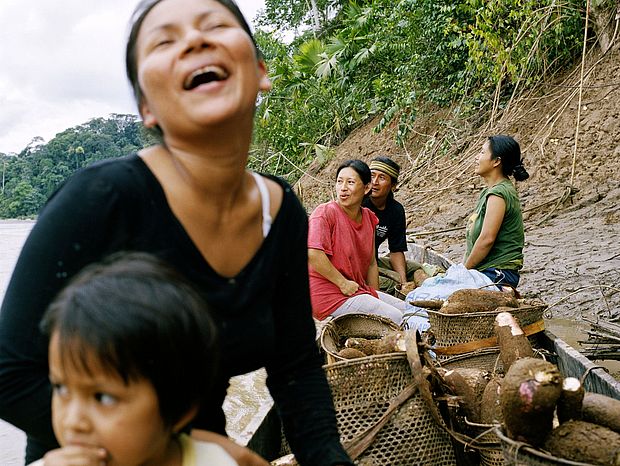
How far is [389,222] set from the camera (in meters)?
5.45

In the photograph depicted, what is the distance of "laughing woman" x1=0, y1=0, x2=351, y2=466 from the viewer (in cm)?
100

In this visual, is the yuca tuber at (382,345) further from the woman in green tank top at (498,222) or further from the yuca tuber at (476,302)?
the woman in green tank top at (498,222)

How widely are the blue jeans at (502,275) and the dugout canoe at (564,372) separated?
818 mm

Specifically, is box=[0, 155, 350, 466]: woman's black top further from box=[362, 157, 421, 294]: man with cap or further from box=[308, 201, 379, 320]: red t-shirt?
box=[362, 157, 421, 294]: man with cap

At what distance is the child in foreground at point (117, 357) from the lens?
96cm

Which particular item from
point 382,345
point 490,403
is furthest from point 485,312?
point 490,403

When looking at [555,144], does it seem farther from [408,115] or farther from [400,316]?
[400,316]

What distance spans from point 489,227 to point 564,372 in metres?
1.43

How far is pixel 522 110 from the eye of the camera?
10016mm

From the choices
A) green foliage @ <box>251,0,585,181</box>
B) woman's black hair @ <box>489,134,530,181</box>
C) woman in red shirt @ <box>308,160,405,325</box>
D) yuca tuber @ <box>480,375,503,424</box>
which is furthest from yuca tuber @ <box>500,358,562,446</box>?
green foliage @ <box>251,0,585,181</box>

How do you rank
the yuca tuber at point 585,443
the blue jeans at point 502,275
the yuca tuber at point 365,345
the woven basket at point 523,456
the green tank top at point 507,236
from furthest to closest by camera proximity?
the green tank top at point 507,236, the blue jeans at point 502,275, the yuca tuber at point 365,345, the yuca tuber at point 585,443, the woven basket at point 523,456

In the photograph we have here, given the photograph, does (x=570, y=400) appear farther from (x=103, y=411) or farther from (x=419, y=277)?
(x=419, y=277)

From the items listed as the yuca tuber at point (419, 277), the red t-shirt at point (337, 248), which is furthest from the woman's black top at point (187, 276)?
the yuca tuber at point (419, 277)

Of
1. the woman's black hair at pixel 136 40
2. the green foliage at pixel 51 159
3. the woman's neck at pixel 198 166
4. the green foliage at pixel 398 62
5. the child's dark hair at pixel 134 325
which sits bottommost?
the child's dark hair at pixel 134 325
